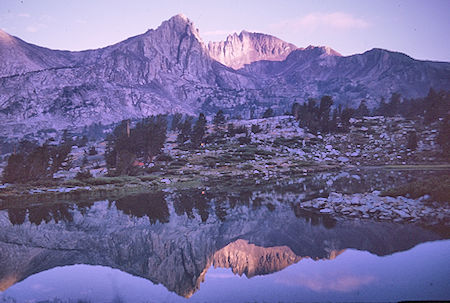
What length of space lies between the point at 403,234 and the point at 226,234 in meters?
9.39

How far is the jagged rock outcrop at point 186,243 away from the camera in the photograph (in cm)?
1314

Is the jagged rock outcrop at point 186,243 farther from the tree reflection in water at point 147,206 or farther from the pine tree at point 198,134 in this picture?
the pine tree at point 198,134

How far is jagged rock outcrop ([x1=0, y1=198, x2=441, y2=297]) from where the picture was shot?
13.1 m

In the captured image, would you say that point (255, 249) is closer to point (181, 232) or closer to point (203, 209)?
point (181, 232)

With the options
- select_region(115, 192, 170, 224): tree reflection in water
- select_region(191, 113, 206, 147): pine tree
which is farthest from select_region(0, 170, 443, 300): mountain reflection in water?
select_region(191, 113, 206, 147): pine tree

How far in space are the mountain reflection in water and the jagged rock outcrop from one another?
0.04m

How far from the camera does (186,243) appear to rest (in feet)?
54.9

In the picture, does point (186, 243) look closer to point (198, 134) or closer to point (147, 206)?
point (147, 206)

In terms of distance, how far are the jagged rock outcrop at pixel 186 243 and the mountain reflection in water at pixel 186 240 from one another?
0.04 m

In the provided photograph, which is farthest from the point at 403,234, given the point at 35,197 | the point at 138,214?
the point at 35,197

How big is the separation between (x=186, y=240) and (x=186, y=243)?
2.02 feet

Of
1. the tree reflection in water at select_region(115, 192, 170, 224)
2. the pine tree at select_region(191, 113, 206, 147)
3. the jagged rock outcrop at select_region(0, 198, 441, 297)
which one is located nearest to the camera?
the jagged rock outcrop at select_region(0, 198, 441, 297)

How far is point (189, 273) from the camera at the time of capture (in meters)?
12.3

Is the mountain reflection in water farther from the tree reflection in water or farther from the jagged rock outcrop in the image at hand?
the tree reflection in water
